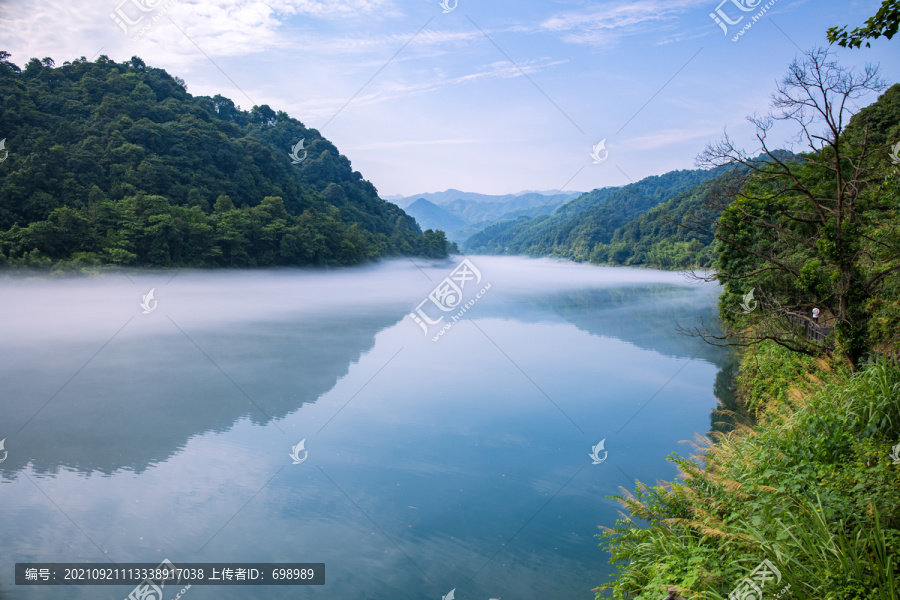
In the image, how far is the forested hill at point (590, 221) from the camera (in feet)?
293

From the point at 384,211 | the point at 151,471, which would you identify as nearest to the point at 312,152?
the point at 384,211

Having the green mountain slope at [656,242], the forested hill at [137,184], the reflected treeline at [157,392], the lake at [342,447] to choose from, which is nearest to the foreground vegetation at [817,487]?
the lake at [342,447]

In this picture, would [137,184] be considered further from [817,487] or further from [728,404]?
[817,487]

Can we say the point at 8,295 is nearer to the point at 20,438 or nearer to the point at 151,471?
the point at 20,438

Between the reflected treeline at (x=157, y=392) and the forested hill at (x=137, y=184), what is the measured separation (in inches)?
396

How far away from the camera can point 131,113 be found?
122 ft

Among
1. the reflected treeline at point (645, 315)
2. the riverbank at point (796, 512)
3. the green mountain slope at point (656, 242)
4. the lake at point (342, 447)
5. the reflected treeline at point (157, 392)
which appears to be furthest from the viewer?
the green mountain slope at point (656, 242)

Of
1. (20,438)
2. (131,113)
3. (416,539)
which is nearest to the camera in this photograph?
(416,539)

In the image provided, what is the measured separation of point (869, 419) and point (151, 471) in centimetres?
872

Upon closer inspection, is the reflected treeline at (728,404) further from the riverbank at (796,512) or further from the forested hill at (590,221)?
the forested hill at (590,221)

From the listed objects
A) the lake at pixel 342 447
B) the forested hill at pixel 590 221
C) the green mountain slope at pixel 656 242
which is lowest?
the lake at pixel 342 447

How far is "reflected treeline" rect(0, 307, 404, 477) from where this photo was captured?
795 cm

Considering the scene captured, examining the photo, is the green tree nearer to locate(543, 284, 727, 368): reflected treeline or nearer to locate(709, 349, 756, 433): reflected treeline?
locate(709, 349, 756, 433): reflected treeline

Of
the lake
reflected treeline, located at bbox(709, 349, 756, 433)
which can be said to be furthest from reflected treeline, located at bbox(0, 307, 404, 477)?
reflected treeline, located at bbox(709, 349, 756, 433)
